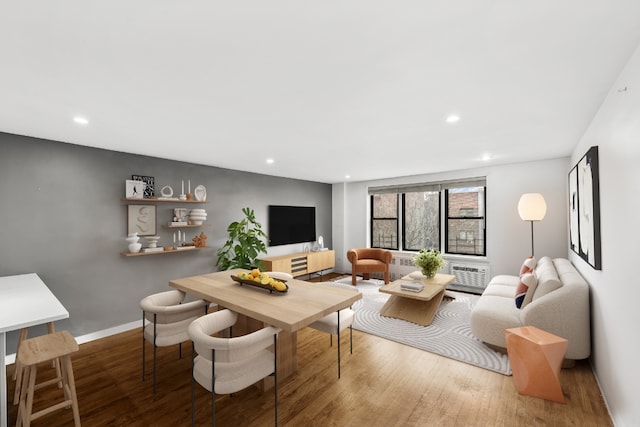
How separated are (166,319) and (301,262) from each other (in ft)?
11.8

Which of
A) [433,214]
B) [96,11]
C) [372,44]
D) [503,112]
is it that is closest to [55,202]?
[96,11]

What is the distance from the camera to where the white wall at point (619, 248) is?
1562mm

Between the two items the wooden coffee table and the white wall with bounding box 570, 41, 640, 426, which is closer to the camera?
the white wall with bounding box 570, 41, 640, 426

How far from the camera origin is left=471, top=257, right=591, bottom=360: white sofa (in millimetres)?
2543

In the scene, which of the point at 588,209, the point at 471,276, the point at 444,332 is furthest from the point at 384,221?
the point at 588,209

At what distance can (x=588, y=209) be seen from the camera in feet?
8.21

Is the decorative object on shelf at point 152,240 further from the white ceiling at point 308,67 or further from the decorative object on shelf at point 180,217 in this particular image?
the white ceiling at point 308,67

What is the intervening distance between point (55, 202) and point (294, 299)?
2967 mm

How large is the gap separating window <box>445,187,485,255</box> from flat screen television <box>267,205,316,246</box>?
293cm

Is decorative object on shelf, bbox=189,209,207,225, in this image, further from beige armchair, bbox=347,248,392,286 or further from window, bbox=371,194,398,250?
window, bbox=371,194,398,250

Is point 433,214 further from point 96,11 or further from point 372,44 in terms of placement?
point 96,11

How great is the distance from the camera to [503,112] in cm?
236

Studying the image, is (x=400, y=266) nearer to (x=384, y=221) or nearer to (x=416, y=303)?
(x=384, y=221)

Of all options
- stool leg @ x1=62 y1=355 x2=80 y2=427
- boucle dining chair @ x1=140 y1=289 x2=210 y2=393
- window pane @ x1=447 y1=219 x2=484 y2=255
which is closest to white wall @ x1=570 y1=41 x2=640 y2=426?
boucle dining chair @ x1=140 y1=289 x2=210 y2=393
